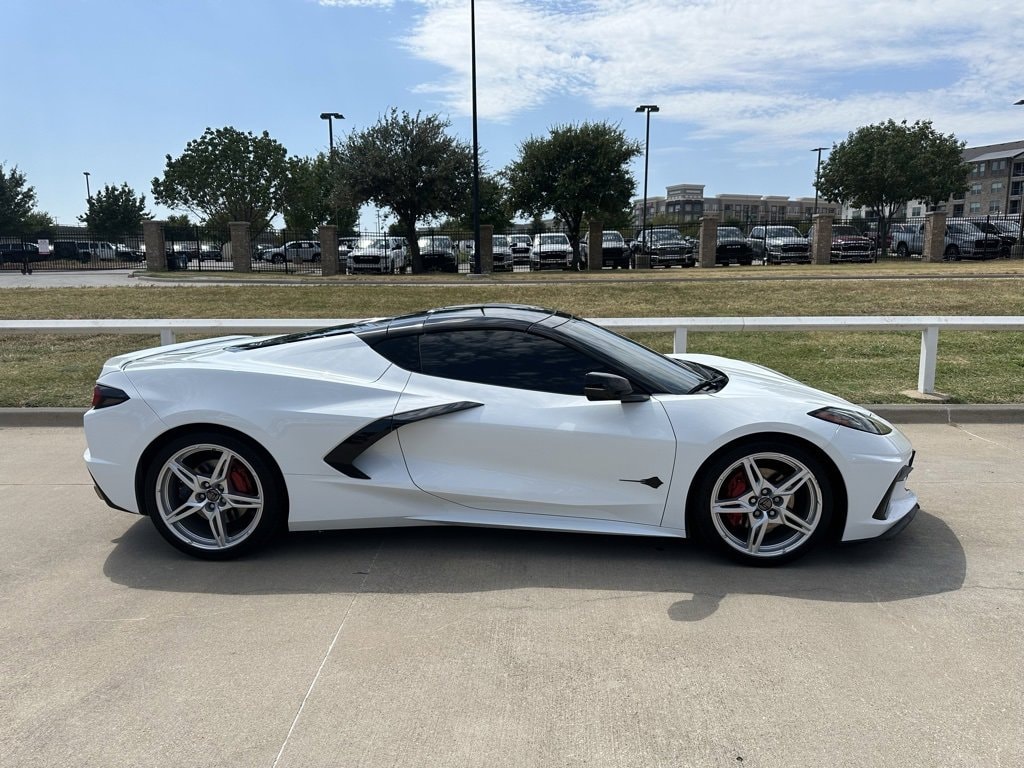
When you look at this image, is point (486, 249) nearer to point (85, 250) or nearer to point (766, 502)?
point (766, 502)

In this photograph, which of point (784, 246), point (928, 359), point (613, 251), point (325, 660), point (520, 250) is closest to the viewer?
point (325, 660)

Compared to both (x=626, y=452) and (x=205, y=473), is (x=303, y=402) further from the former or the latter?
(x=626, y=452)

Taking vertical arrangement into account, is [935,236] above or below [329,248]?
above

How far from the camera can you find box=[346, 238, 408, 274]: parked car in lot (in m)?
30.5

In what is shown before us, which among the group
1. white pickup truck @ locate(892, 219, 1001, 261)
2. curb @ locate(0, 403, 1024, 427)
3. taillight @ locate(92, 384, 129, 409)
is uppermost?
white pickup truck @ locate(892, 219, 1001, 261)

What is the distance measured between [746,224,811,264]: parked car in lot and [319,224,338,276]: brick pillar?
18055 mm

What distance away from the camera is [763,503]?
401cm

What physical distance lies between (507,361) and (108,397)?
2.22 metres

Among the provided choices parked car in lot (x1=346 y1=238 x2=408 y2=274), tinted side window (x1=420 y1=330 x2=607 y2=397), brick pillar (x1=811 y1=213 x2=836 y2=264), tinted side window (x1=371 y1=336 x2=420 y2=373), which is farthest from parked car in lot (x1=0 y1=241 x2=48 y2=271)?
tinted side window (x1=420 y1=330 x2=607 y2=397)

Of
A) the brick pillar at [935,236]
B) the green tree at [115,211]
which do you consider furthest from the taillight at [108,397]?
the green tree at [115,211]

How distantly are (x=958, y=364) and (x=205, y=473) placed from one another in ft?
30.0

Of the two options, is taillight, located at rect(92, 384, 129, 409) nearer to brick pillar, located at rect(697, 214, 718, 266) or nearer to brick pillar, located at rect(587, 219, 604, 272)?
brick pillar, located at rect(587, 219, 604, 272)

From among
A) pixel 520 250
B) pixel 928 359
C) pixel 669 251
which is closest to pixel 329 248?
pixel 520 250

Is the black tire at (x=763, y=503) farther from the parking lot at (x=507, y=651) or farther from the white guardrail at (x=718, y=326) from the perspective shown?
the white guardrail at (x=718, y=326)
